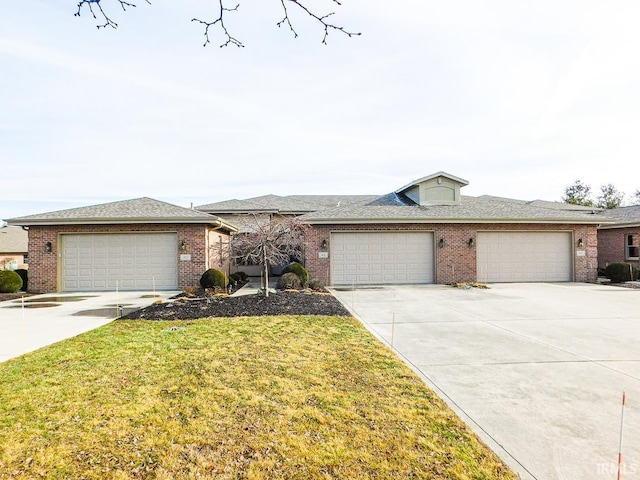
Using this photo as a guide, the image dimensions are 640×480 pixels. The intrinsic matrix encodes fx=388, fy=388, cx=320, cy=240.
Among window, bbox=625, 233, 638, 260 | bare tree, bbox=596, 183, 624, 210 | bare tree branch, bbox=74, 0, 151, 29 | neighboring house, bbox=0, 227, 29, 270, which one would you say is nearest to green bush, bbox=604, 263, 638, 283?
window, bbox=625, 233, 638, 260

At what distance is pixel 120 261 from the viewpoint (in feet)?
51.4

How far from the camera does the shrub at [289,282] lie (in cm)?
1469

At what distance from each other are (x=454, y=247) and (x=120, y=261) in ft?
46.6

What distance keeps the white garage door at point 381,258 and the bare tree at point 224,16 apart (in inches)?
555

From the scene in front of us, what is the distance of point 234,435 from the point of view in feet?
11.1

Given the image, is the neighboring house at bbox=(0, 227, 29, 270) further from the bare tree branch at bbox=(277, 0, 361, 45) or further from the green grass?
the bare tree branch at bbox=(277, 0, 361, 45)

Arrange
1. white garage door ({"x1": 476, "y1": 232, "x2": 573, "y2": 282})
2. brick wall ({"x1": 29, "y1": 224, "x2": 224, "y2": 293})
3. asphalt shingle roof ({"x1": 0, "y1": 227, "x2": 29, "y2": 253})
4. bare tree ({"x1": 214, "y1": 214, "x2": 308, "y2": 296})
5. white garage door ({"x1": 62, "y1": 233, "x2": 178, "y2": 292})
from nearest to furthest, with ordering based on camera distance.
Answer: bare tree ({"x1": 214, "y1": 214, "x2": 308, "y2": 296}), brick wall ({"x1": 29, "y1": 224, "x2": 224, "y2": 293}), white garage door ({"x1": 62, "y1": 233, "x2": 178, "y2": 292}), white garage door ({"x1": 476, "y1": 232, "x2": 573, "y2": 282}), asphalt shingle roof ({"x1": 0, "y1": 227, "x2": 29, "y2": 253})

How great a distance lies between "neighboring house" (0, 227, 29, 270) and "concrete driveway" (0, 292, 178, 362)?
20.8 metres

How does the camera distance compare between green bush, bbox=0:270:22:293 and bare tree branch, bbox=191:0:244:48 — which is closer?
bare tree branch, bbox=191:0:244:48

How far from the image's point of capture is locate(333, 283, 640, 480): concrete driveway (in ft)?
10.2

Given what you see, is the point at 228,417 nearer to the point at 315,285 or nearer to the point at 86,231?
the point at 315,285

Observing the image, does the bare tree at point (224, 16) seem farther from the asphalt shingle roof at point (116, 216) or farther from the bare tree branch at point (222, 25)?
the asphalt shingle roof at point (116, 216)

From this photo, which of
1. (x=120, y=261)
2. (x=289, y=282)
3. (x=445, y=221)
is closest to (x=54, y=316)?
(x=120, y=261)

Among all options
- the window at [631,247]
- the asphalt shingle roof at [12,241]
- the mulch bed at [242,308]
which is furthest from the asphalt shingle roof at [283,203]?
the asphalt shingle roof at [12,241]
